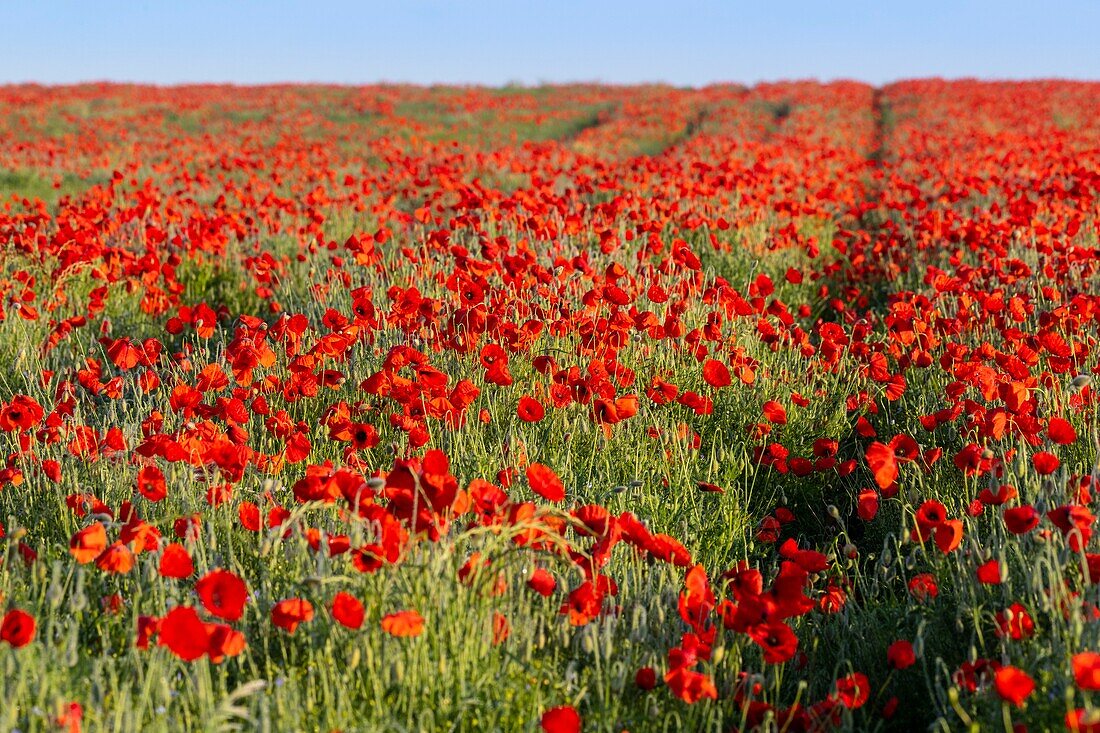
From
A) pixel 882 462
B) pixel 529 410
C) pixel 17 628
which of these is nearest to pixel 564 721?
pixel 17 628

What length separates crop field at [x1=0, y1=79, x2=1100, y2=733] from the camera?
2020 millimetres

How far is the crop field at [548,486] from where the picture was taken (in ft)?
6.63

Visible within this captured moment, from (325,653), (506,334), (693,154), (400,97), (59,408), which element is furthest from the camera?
(400,97)

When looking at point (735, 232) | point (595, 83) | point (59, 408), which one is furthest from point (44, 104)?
point (59, 408)

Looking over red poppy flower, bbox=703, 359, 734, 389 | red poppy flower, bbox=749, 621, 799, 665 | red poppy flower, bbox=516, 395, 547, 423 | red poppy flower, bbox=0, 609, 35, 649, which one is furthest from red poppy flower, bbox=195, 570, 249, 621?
red poppy flower, bbox=703, 359, 734, 389

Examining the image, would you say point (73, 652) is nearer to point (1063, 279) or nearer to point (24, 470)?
point (24, 470)

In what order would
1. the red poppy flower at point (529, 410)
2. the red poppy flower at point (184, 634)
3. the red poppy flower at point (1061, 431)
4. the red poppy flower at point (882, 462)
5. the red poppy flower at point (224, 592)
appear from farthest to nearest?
the red poppy flower at point (529, 410) → the red poppy flower at point (1061, 431) → the red poppy flower at point (882, 462) → the red poppy flower at point (224, 592) → the red poppy flower at point (184, 634)

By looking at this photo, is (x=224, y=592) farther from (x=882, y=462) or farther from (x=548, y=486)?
(x=882, y=462)

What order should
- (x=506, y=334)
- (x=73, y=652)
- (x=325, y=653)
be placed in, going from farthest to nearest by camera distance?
(x=506, y=334) < (x=325, y=653) < (x=73, y=652)

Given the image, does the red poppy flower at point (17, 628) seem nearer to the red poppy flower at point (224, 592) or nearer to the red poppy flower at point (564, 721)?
the red poppy flower at point (224, 592)

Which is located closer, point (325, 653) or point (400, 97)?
point (325, 653)

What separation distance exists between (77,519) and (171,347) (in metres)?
2.80

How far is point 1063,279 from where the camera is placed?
5309 mm

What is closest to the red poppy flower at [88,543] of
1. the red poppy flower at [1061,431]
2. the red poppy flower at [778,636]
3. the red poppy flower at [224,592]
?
the red poppy flower at [224,592]
